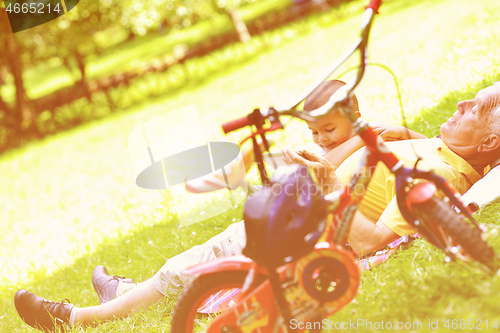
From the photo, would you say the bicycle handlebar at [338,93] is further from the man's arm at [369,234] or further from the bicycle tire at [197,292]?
the man's arm at [369,234]

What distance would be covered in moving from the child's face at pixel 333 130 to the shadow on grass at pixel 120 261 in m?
1.31

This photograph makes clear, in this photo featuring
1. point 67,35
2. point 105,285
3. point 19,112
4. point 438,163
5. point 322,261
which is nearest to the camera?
point 322,261

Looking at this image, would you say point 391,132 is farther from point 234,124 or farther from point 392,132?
point 234,124

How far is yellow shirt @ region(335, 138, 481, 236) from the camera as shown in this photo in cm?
260

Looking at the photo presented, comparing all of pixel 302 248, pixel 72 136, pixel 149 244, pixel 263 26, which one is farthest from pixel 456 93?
pixel 263 26

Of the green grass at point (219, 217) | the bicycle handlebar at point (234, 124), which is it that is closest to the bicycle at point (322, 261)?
the bicycle handlebar at point (234, 124)

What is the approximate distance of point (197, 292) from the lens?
1863mm

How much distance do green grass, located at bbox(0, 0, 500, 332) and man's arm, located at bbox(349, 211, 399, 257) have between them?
0.44ft

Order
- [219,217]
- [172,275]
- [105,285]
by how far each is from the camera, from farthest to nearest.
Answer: [219,217] → [105,285] → [172,275]

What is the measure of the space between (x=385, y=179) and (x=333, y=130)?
0.50 m

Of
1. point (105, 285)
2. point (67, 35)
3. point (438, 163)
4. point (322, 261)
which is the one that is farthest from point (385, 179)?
point (67, 35)

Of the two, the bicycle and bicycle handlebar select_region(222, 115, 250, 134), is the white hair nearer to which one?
the bicycle

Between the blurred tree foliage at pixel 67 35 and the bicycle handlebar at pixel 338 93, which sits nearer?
the bicycle handlebar at pixel 338 93

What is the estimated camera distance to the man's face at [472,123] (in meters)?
2.61
